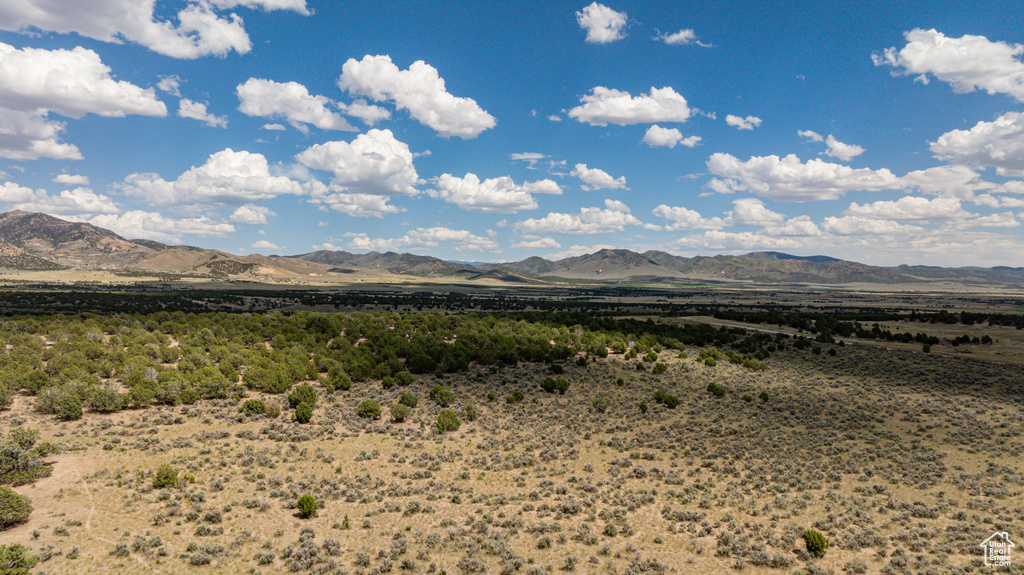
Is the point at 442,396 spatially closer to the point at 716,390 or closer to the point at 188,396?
the point at 188,396

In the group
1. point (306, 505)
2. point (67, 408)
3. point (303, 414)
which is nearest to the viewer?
point (306, 505)

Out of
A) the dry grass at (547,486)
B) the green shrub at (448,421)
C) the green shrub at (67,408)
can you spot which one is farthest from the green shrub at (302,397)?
the green shrub at (67,408)

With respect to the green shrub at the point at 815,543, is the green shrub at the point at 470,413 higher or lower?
lower

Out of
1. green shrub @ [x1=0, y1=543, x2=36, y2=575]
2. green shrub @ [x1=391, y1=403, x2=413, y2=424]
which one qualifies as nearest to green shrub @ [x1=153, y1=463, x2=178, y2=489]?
green shrub @ [x1=0, y1=543, x2=36, y2=575]

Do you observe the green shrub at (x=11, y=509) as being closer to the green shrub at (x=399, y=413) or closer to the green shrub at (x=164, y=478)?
the green shrub at (x=164, y=478)

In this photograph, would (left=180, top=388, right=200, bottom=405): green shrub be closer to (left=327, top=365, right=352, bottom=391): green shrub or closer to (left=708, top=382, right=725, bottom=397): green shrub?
(left=327, top=365, right=352, bottom=391): green shrub

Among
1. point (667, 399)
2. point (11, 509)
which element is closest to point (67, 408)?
point (11, 509)
